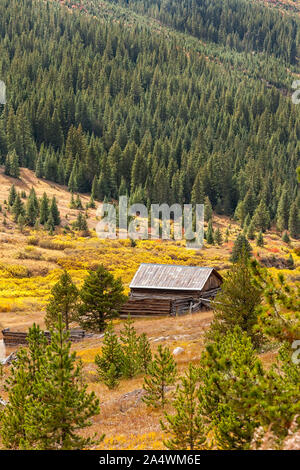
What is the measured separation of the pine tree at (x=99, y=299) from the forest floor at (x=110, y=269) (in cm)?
137

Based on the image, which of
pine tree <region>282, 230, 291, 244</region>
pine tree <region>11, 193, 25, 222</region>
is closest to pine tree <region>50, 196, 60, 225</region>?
pine tree <region>11, 193, 25, 222</region>

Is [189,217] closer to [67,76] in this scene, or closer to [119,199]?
[119,199]

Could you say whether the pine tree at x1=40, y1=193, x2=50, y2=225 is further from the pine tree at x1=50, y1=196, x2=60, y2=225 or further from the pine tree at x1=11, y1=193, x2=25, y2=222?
the pine tree at x1=11, y1=193, x2=25, y2=222

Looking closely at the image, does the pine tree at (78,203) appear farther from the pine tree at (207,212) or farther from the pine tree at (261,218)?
the pine tree at (261,218)

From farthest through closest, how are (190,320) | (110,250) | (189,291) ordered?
1. (110,250)
2. (189,291)
3. (190,320)

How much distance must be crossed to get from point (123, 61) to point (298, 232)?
117494mm

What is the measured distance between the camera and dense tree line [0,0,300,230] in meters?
115

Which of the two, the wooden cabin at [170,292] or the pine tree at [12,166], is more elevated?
the pine tree at [12,166]

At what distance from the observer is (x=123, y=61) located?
192m

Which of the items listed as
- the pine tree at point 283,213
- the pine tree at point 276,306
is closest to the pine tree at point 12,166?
the pine tree at point 283,213

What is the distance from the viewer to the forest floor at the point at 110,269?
20.3m

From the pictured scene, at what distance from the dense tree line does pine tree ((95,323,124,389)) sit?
261 ft

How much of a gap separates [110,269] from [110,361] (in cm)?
4124
